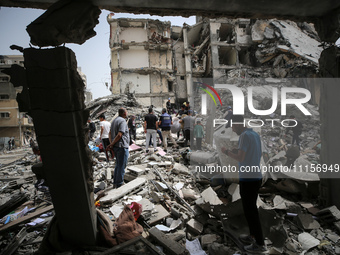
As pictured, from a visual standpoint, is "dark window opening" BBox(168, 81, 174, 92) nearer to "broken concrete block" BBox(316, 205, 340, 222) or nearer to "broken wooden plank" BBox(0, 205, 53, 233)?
"broken wooden plank" BBox(0, 205, 53, 233)

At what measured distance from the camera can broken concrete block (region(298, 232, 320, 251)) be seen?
2.97 metres

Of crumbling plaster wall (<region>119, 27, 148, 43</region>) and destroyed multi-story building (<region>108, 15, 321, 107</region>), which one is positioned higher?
crumbling plaster wall (<region>119, 27, 148, 43</region>)

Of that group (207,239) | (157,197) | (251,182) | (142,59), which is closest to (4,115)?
(142,59)

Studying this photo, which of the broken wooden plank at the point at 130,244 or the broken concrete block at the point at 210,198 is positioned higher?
the broken concrete block at the point at 210,198

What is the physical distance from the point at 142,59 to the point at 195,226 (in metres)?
25.3

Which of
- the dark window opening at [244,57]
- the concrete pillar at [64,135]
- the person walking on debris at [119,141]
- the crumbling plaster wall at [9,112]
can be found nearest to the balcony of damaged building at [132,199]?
the concrete pillar at [64,135]

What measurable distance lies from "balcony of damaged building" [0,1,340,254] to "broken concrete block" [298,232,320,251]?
0.5 inches

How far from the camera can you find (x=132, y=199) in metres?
4.15

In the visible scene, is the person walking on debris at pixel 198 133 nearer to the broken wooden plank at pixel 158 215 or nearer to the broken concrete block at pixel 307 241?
the broken wooden plank at pixel 158 215

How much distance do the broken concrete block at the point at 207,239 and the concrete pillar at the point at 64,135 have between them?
1696 mm

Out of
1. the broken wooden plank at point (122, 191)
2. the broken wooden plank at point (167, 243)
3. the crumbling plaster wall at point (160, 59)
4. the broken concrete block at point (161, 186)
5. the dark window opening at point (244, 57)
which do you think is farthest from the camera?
the crumbling plaster wall at point (160, 59)

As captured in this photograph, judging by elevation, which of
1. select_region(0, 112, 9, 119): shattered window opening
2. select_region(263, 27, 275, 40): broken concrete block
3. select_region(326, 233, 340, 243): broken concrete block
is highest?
select_region(263, 27, 275, 40): broken concrete block

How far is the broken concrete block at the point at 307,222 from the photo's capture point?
335 centimetres

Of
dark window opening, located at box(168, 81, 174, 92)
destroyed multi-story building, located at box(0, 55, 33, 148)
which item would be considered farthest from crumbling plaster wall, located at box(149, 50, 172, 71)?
destroyed multi-story building, located at box(0, 55, 33, 148)
